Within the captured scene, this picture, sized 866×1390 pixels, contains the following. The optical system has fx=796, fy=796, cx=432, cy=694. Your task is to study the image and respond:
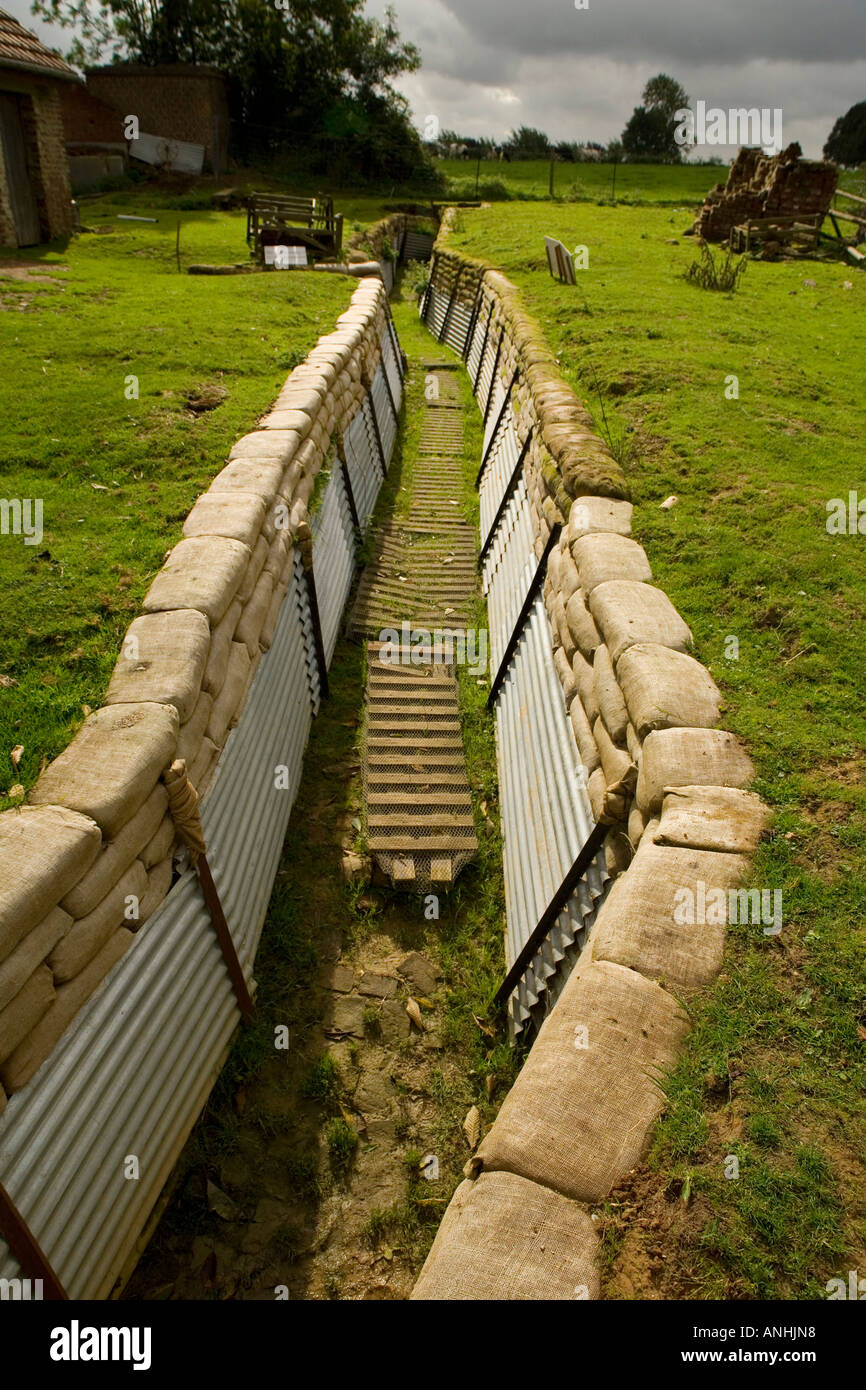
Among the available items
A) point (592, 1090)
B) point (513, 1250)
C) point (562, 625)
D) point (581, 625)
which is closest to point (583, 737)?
point (581, 625)

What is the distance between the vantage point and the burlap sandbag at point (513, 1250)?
202cm

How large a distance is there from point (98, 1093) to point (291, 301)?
1075cm

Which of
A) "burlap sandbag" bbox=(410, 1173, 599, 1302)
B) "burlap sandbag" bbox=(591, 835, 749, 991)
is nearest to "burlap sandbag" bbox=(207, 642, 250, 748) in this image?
"burlap sandbag" bbox=(591, 835, 749, 991)

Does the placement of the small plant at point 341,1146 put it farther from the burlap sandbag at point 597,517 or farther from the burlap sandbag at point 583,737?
the burlap sandbag at point 597,517

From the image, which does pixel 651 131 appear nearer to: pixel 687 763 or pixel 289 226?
pixel 289 226

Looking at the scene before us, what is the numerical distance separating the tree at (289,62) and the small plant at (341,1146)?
35.3 metres

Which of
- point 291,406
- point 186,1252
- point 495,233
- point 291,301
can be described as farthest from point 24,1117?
point 495,233

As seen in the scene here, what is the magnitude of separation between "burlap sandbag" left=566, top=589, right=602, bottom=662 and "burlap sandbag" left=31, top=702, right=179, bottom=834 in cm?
214

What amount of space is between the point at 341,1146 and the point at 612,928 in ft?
6.11

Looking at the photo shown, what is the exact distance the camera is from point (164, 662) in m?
3.51

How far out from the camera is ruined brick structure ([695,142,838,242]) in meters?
17.1

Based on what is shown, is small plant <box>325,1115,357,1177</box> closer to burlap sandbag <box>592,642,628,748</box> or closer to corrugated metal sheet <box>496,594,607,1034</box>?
corrugated metal sheet <box>496,594,607,1034</box>

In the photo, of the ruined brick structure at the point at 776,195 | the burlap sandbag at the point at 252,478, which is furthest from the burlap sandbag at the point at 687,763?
the ruined brick structure at the point at 776,195
